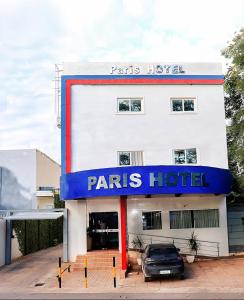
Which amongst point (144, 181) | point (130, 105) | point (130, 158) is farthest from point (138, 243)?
point (130, 105)

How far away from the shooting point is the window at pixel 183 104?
25.7 m

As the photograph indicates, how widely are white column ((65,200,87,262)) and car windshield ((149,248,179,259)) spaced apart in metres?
6.23

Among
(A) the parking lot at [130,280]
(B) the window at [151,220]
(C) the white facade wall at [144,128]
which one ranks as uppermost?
(C) the white facade wall at [144,128]

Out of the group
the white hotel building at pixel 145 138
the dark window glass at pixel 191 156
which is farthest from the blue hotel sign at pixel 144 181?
the dark window glass at pixel 191 156

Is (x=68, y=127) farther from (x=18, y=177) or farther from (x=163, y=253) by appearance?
(x=18, y=177)

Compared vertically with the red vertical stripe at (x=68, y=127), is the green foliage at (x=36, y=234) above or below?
below

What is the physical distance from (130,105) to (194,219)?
7725 millimetres

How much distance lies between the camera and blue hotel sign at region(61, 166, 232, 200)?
20.0 meters

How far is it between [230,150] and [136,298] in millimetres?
13982

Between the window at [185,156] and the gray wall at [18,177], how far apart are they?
56.7ft

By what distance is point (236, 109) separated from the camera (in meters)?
28.2

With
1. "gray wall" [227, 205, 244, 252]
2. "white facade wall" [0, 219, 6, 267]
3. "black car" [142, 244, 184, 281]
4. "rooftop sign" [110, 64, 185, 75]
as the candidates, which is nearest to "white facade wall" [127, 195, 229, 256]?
"gray wall" [227, 205, 244, 252]

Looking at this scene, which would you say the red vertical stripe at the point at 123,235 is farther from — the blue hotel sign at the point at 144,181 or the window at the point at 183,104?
the window at the point at 183,104

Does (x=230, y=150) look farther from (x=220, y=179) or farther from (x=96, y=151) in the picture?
(x=96, y=151)
